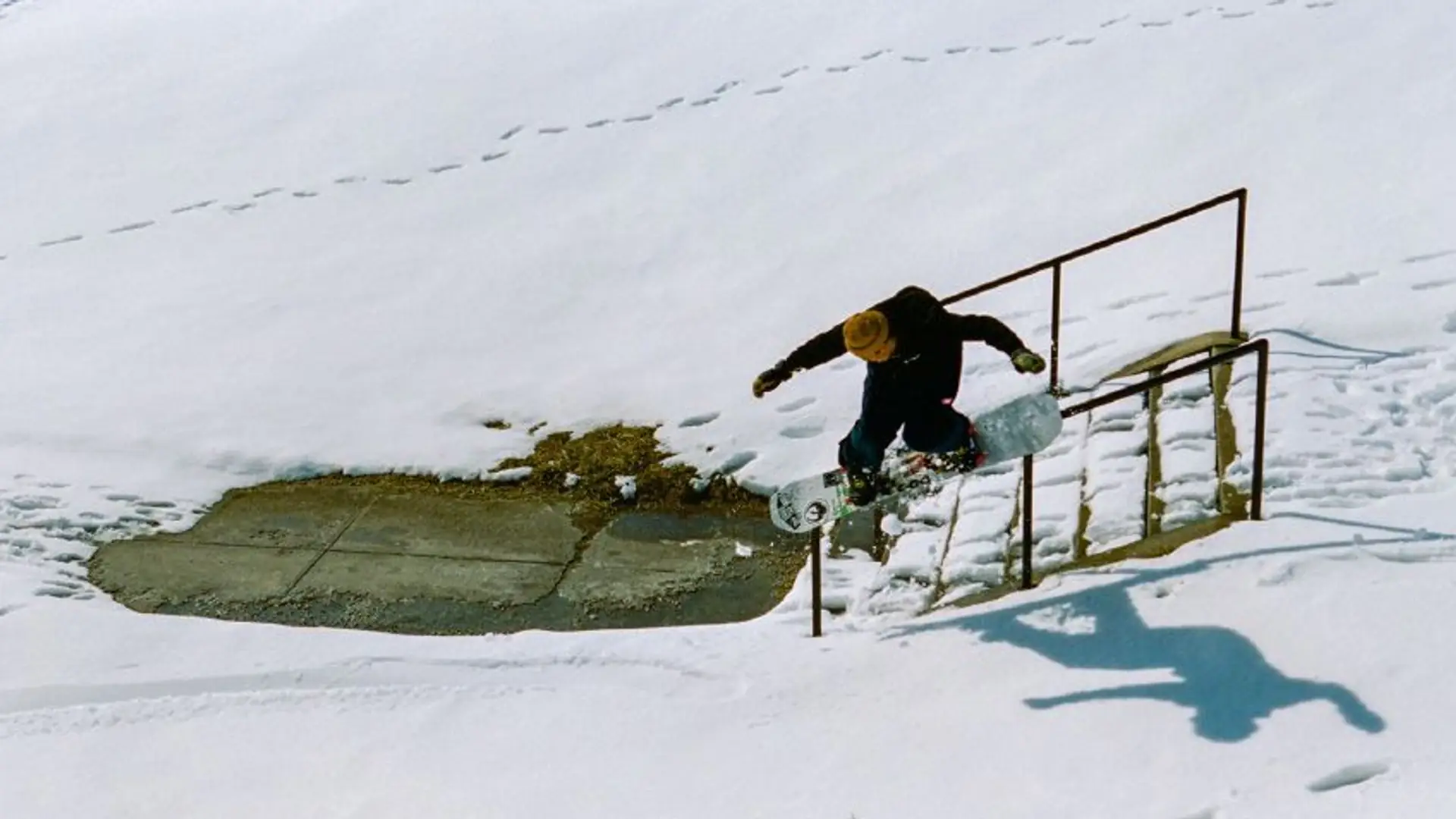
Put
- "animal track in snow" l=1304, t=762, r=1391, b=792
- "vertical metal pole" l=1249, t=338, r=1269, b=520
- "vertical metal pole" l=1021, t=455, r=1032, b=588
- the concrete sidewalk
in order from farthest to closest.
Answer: the concrete sidewalk, "vertical metal pole" l=1021, t=455, r=1032, b=588, "vertical metal pole" l=1249, t=338, r=1269, b=520, "animal track in snow" l=1304, t=762, r=1391, b=792

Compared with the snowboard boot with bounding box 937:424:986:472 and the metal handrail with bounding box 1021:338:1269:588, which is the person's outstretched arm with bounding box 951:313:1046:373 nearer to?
the metal handrail with bounding box 1021:338:1269:588

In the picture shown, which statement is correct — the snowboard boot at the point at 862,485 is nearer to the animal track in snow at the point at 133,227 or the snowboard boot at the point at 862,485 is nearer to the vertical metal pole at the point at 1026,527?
the vertical metal pole at the point at 1026,527

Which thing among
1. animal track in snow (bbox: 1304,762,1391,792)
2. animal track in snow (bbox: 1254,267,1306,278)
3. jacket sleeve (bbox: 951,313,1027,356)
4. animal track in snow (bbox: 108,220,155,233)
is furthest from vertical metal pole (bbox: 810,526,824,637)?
animal track in snow (bbox: 108,220,155,233)

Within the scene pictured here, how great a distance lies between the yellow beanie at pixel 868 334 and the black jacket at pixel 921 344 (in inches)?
2.4

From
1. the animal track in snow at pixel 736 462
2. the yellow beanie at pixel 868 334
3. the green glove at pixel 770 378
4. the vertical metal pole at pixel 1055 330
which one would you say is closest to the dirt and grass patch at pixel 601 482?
the animal track in snow at pixel 736 462

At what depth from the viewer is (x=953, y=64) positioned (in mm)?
13852

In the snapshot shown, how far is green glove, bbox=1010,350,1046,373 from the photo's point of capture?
5.68m

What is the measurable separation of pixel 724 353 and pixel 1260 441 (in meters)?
4.95

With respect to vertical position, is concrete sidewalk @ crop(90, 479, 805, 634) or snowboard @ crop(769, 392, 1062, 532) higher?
snowboard @ crop(769, 392, 1062, 532)

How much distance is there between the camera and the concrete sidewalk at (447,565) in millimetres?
7312

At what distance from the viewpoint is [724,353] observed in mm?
10227

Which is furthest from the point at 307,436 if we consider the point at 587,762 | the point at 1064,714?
the point at 1064,714

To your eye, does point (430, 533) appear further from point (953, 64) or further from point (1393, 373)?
point (953, 64)

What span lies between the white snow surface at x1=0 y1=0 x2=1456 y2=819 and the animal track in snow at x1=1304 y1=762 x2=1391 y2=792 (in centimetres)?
1
